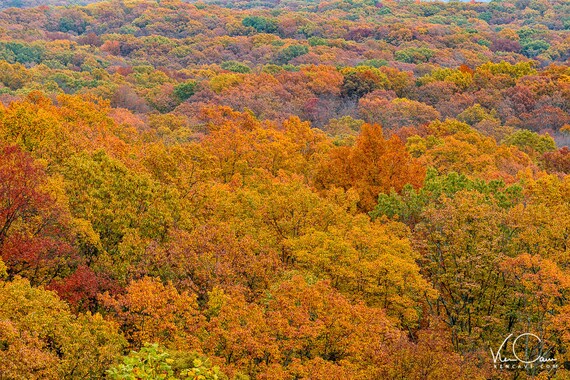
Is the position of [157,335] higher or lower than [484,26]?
higher

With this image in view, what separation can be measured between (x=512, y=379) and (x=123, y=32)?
173 meters

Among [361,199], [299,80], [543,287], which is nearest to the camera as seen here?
[543,287]

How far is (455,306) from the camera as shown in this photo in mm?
32219

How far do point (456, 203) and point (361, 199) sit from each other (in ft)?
41.5

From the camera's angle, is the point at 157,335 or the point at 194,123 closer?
the point at 157,335

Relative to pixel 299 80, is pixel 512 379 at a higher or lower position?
higher

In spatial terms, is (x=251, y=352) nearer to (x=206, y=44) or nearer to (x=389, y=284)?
(x=389, y=284)

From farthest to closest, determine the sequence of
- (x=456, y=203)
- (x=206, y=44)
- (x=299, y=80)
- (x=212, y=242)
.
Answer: (x=206, y=44) < (x=299, y=80) < (x=456, y=203) < (x=212, y=242)

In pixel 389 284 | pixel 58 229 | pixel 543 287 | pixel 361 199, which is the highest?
pixel 58 229

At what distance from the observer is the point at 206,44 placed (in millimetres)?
166750

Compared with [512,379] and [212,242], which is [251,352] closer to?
[212,242]

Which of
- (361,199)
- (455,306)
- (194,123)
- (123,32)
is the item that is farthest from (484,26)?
(455,306)

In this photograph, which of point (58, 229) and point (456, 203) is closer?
point (58, 229)

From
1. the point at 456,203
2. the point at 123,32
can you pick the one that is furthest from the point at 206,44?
the point at 456,203
